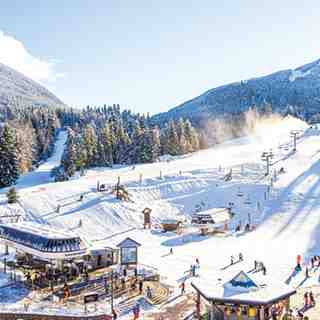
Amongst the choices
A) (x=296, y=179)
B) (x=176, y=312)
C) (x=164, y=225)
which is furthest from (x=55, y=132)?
(x=176, y=312)

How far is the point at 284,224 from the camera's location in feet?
174

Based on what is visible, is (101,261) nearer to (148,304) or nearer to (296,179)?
(148,304)

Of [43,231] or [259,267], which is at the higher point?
[43,231]

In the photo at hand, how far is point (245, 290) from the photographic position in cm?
2695

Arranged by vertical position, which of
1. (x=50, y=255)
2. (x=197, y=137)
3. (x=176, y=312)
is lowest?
(x=176, y=312)

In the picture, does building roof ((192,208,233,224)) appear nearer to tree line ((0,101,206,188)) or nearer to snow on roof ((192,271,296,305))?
snow on roof ((192,271,296,305))

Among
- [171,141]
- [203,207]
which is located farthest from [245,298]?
[171,141]

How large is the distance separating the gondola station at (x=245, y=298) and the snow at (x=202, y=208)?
619 centimetres

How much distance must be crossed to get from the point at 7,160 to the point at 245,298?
5156 centimetres

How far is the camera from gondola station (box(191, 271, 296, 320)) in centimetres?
2617

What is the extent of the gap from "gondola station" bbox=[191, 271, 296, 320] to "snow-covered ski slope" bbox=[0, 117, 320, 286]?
8686 mm

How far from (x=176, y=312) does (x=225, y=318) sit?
13.1 feet

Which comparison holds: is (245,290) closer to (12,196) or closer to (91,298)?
(91,298)

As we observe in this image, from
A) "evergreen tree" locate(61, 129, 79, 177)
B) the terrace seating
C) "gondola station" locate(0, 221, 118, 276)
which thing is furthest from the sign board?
"evergreen tree" locate(61, 129, 79, 177)
